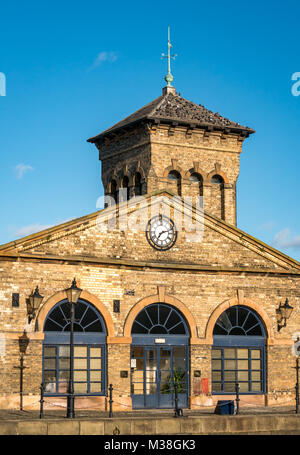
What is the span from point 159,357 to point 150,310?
1727 millimetres

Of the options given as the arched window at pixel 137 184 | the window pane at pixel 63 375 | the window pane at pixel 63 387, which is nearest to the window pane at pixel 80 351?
the window pane at pixel 63 375

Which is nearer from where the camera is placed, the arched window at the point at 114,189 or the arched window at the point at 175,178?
the arched window at the point at 175,178

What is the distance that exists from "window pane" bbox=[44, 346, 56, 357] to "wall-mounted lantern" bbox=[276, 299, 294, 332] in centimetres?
882

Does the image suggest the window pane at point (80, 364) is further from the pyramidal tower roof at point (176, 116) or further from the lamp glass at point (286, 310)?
the pyramidal tower roof at point (176, 116)

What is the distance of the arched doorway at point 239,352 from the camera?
34438 mm

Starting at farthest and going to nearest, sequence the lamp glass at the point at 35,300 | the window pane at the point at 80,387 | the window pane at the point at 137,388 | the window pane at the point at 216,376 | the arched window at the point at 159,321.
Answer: the window pane at the point at 216,376, the arched window at the point at 159,321, the window pane at the point at 137,388, the window pane at the point at 80,387, the lamp glass at the point at 35,300

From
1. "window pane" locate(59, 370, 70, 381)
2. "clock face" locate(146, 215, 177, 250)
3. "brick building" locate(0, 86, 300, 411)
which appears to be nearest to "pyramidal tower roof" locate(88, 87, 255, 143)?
"brick building" locate(0, 86, 300, 411)

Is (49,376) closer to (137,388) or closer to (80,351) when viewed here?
(80,351)

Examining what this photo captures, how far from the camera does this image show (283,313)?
34.8 m

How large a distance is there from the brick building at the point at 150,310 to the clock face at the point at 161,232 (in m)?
0.04

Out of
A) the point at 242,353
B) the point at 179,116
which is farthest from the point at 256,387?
the point at 179,116
